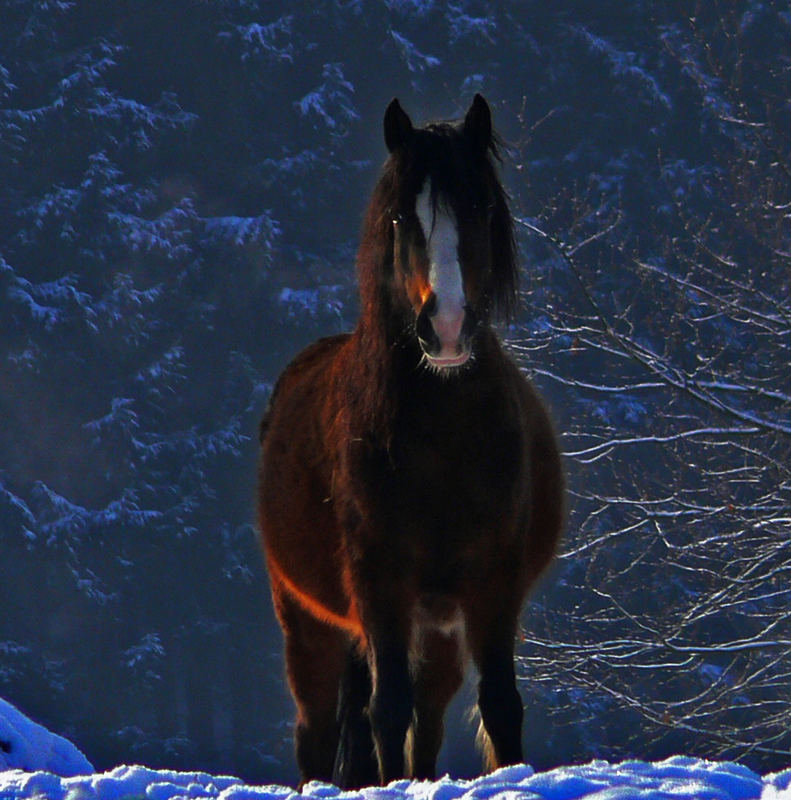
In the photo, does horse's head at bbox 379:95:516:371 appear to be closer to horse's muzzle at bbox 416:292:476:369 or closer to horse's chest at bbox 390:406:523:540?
horse's muzzle at bbox 416:292:476:369

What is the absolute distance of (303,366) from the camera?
6410mm

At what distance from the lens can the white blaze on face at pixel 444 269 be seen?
153 inches

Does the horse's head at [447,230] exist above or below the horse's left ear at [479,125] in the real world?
below

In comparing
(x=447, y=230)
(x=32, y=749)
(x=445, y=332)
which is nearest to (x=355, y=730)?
(x=32, y=749)

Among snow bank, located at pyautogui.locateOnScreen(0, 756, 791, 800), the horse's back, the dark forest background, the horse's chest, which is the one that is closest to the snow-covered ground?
snow bank, located at pyautogui.locateOnScreen(0, 756, 791, 800)

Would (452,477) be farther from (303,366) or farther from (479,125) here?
(303,366)

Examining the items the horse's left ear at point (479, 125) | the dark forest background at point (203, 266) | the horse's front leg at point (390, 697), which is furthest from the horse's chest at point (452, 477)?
the dark forest background at point (203, 266)

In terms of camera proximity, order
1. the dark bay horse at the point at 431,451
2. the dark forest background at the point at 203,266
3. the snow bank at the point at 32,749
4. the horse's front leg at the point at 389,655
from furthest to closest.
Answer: the dark forest background at the point at 203,266, the horse's front leg at the point at 389,655, the dark bay horse at the point at 431,451, the snow bank at the point at 32,749

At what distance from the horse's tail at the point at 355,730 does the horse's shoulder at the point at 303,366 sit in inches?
52.4

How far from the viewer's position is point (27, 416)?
38.2 m

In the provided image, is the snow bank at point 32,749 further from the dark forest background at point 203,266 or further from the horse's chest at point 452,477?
the dark forest background at point 203,266

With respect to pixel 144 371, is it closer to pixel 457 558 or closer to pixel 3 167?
pixel 3 167

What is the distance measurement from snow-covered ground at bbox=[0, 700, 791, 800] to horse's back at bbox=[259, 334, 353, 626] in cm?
174

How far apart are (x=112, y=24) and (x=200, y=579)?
2145 cm
